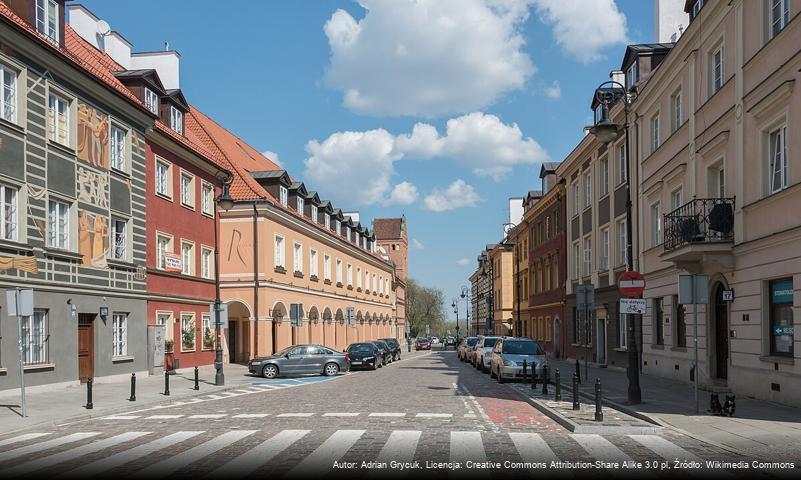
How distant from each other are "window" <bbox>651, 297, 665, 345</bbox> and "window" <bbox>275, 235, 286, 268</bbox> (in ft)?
67.3

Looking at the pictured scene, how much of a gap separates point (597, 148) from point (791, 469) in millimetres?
27923

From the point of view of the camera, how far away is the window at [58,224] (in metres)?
22.4

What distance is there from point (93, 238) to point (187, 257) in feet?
30.3

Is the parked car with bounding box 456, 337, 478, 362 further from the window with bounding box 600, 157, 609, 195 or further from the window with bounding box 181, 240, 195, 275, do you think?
the window with bounding box 181, 240, 195, 275

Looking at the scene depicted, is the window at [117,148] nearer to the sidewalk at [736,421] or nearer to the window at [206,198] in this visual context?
the window at [206,198]

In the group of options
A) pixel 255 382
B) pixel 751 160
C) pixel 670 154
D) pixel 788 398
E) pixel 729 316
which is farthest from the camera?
pixel 255 382

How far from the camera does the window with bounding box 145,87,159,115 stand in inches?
1212

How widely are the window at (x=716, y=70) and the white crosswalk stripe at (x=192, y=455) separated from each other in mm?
15986

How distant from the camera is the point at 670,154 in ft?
81.6

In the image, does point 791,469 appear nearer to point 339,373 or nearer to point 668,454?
point 668,454

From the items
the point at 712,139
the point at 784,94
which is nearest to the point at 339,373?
the point at 712,139

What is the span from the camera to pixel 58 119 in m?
23.0

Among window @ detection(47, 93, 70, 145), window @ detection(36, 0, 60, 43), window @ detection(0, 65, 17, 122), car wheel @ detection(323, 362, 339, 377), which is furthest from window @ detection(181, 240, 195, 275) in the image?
window @ detection(0, 65, 17, 122)

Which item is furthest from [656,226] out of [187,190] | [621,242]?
[187,190]
